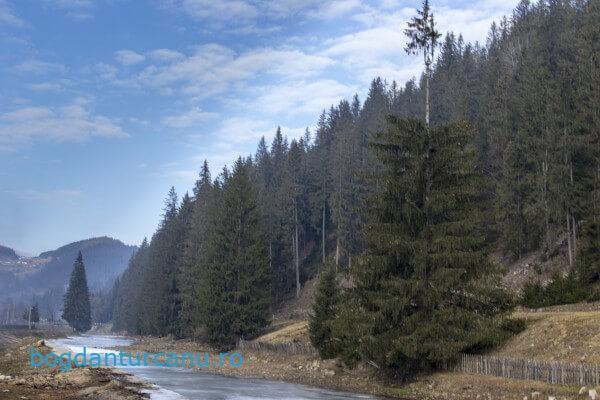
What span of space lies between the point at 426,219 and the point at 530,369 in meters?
9.08

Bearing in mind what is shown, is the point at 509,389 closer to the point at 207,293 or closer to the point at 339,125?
the point at 207,293

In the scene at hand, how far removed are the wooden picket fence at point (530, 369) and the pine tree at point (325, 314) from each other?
11.4 metres

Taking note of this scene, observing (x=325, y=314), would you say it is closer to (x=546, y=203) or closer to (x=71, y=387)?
(x=71, y=387)

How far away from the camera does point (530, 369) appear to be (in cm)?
2250

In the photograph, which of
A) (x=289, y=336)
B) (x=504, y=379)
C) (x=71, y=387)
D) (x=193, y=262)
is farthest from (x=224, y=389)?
(x=193, y=262)

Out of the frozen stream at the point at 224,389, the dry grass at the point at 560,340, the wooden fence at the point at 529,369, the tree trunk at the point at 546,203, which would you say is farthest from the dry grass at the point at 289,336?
the tree trunk at the point at 546,203

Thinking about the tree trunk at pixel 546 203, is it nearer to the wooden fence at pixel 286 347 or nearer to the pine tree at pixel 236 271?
the wooden fence at pixel 286 347

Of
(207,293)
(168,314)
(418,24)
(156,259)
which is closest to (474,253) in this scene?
(418,24)

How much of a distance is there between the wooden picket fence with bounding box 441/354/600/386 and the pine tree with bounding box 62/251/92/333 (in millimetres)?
138194

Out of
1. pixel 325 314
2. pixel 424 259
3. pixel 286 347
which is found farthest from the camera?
pixel 286 347

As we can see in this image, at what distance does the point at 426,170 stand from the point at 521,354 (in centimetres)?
1013

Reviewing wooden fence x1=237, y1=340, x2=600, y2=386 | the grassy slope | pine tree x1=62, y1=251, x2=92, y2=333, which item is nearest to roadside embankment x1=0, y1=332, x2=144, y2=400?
the grassy slope

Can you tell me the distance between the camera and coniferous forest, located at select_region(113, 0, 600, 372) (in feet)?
90.1

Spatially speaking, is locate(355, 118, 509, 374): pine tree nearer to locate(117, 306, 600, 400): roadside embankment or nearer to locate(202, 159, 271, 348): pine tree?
locate(117, 306, 600, 400): roadside embankment
